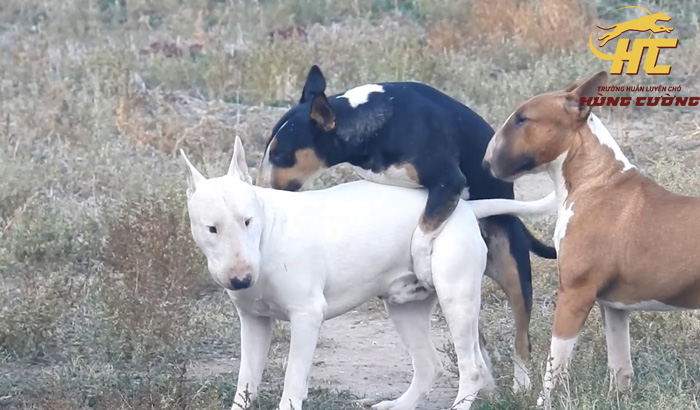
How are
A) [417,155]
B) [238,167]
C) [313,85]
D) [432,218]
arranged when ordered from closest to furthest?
[238,167]
[432,218]
[417,155]
[313,85]

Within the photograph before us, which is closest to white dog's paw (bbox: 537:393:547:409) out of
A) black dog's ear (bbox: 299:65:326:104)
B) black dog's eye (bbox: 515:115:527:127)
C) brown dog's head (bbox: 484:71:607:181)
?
brown dog's head (bbox: 484:71:607:181)

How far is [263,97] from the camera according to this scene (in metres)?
12.8

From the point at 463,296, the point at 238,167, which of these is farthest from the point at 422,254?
the point at 238,167

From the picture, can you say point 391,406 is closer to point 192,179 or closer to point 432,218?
point 432,218

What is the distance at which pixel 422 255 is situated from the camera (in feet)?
19.0

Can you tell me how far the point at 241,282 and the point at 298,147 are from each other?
121 cm

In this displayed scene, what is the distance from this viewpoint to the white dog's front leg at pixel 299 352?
5461 mm

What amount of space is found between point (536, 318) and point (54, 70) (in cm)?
834

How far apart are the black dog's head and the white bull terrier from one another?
0.86ft

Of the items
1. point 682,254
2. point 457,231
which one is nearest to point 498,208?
point 457,231

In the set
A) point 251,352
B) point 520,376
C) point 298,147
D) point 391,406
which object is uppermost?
point 298,147

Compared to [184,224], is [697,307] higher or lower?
higher

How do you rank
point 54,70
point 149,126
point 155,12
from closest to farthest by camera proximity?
1. point 149,126
2. point 54,70
3. point 155,12

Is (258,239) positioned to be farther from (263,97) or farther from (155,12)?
(155,12)
